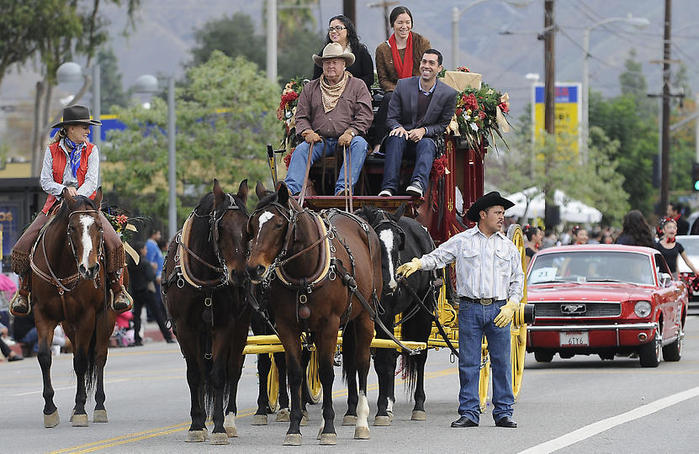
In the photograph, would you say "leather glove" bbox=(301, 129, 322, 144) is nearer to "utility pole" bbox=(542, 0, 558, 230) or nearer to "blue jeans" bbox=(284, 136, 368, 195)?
"blue jeans" bbox=(284, 136, 368, 195)

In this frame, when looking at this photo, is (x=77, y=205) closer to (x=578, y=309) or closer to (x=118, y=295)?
(x=118, y=295)

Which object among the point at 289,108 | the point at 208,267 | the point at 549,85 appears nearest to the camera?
the point at 208,267

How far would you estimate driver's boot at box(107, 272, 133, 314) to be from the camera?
1453 cm

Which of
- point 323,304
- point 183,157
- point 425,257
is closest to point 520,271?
point 425,257

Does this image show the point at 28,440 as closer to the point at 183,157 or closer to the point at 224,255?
the point at 224,255

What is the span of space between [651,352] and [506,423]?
21.9 feet

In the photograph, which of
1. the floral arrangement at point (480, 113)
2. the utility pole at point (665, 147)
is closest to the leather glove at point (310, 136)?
the floral arrangement at point (480, 113)

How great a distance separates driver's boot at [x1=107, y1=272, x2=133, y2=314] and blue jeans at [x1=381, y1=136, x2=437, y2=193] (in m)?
2.77

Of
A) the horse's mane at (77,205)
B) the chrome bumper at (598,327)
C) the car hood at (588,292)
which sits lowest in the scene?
the chrome bumper at (598,327)

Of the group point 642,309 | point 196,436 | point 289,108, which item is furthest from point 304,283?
point 642,309

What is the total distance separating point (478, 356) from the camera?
13.3 metres

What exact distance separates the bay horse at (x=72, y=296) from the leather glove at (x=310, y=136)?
2134 millimetres

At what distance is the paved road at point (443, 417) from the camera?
39.7 feet

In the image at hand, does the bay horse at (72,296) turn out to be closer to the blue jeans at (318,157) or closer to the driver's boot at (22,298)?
the driver's boot at (22,298)
